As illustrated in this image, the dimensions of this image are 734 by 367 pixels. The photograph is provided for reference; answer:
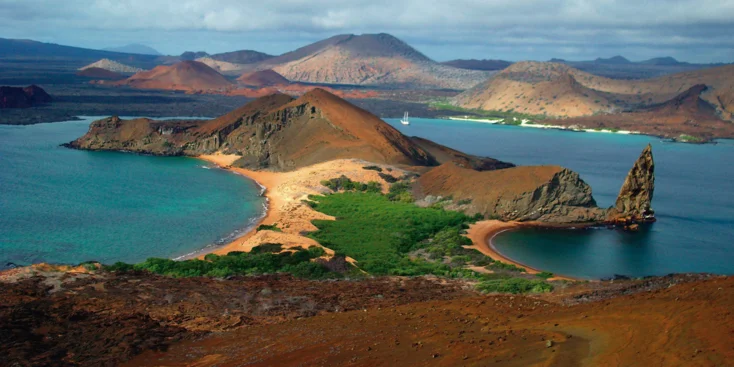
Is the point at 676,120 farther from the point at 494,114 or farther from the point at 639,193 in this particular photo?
the point at 639,193

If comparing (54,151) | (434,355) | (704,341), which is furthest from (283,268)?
(54,151)

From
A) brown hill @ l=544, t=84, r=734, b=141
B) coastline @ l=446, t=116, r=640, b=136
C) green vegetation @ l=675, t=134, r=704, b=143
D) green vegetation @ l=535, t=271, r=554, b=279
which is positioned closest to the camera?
green vegetation @ l=535, t=271, r=554, b=279

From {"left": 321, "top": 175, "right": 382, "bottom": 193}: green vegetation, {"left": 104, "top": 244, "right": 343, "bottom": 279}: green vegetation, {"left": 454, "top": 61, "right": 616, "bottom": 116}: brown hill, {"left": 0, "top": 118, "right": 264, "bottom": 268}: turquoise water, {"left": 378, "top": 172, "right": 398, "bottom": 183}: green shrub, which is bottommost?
{"left": 0, "top": 118, "right": 264, "bottom": 268}: turquoise water

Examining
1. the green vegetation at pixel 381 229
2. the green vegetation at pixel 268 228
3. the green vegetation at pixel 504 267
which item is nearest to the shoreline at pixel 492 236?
the green vegetation at pixel 504 267

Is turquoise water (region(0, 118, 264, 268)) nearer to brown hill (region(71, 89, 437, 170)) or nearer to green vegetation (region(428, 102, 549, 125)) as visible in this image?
brown hill (region(71, 89, 437, 170))

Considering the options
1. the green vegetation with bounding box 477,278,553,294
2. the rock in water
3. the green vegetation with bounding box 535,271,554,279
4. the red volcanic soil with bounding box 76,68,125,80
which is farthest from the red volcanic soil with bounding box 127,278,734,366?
the red volcanic soil with bounding box 76,68,125,80

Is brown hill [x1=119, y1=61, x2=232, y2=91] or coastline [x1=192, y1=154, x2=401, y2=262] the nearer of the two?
coastline [x1=192, y1=154, x2=401, y2=262]

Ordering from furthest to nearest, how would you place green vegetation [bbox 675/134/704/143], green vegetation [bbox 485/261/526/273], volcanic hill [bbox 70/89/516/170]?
green vegetation [bbox 675/134/704/143] → volcanic hill [bbox 70/89/516/170] → green vegetation [bbox 485/261/526/273]

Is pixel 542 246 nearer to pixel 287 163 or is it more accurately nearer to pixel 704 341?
pixel 704 341

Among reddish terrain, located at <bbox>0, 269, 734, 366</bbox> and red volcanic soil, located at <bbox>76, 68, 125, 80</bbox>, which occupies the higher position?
red volcanic soil, located at <bbox>76, 68, 125, 80</bbox>
